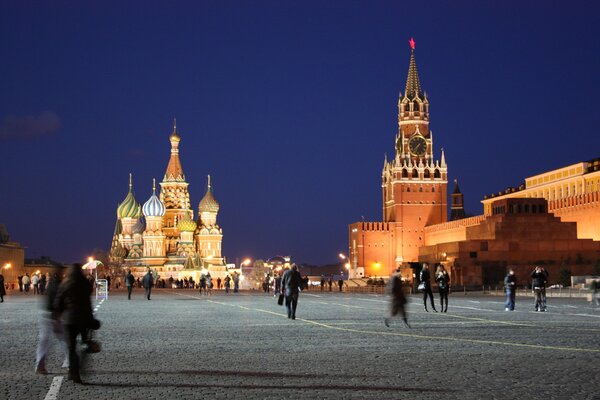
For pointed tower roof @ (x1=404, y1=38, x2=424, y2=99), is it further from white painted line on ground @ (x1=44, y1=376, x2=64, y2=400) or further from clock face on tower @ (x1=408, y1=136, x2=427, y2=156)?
white painted line on ground @ (x1=44, y1=376, x2=64, y2=400)

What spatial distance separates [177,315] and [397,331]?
834cm

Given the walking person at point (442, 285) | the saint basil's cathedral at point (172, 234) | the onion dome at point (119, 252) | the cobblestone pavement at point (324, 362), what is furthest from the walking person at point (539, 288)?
the onion dome at point (119, 252)

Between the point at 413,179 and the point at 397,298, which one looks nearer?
the point at 397,298

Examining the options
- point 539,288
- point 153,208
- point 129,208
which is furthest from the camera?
point 129,208

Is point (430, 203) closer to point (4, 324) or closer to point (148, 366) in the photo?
point (4, 324)

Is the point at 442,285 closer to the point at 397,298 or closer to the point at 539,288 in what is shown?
the point at 539,288

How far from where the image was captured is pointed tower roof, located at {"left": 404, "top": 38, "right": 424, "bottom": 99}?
13500cm

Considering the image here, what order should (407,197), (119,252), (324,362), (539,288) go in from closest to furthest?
(324,362) → (539,288) → (119,252) → (407,197)

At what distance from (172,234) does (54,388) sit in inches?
3901

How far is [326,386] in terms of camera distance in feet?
29.6

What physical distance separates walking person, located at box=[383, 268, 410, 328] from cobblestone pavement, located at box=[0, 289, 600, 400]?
39 cm

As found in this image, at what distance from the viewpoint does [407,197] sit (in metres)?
126

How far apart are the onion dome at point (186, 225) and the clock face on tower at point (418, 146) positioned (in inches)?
1466

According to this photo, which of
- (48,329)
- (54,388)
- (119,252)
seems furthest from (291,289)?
(119,252)
